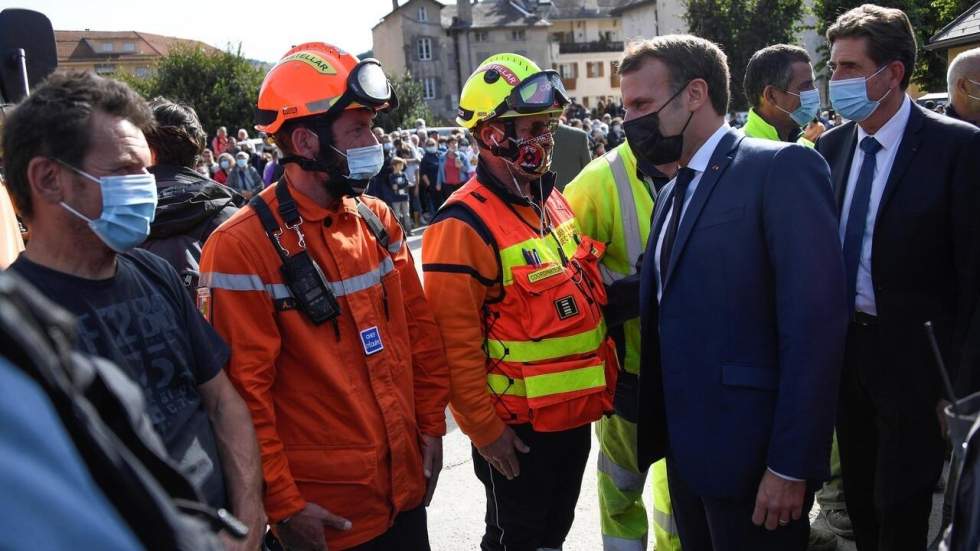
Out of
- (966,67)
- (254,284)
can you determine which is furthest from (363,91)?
(966,67)

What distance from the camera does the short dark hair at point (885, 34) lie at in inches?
138

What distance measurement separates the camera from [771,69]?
4.71 m

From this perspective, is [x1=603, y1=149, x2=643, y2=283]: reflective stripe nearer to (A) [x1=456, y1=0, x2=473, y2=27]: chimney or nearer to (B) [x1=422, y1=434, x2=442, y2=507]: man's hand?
(B) [x1=422, y1=434, x2=442, y2=507]: man's hand

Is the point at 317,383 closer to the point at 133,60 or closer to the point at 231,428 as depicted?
the point at 231,428

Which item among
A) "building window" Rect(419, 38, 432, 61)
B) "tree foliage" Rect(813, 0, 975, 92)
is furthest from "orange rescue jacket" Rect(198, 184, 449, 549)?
"building window" Rect(419, 38, 432, 61)

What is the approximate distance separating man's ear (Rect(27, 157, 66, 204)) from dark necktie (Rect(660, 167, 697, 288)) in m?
1.85

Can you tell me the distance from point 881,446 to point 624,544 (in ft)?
4.08

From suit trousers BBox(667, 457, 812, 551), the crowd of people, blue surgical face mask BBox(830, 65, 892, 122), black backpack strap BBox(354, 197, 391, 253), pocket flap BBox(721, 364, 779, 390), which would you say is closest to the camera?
the crowd of people

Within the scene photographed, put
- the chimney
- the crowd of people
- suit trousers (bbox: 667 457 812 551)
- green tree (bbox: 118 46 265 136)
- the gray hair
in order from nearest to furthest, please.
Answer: the crowd of people < suit trousers (bbox: 667 457 812 551) < the gray hair < green tree (bbox: 118 46 265 136) < the chimney

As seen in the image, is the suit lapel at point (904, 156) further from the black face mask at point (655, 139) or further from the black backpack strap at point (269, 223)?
the black backpack strap at point (269, 223)

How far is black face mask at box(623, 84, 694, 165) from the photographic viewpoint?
2748 millimetres

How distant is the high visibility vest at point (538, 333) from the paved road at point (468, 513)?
1319 millimetres

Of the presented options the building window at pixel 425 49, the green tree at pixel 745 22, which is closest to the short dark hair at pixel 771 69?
the green tree at pixel 745 22

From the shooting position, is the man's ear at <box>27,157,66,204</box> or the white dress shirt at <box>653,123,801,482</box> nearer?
the man's ear at <box>27,157,66,204</box>
